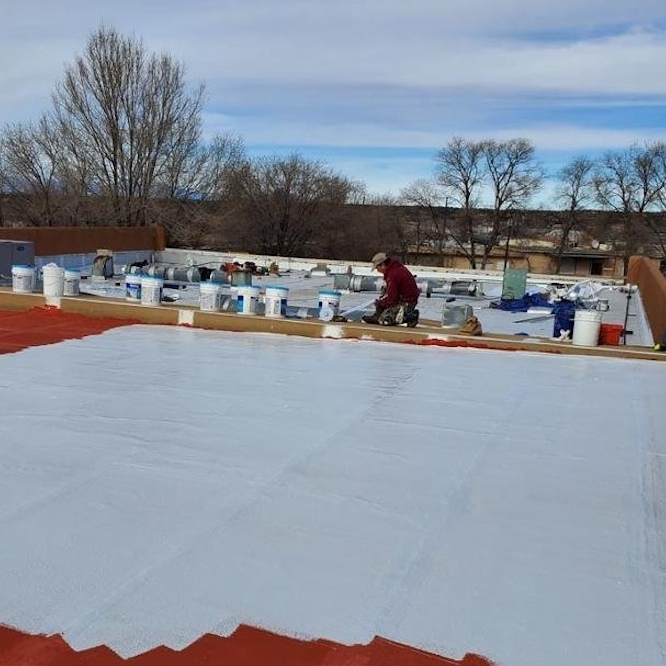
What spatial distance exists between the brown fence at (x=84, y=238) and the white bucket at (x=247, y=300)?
12.2m

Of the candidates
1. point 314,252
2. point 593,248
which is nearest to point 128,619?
point 314,252

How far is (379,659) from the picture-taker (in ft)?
7.88

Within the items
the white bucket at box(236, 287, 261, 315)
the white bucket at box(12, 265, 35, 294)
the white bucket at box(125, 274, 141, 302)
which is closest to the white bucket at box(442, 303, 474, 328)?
the white bucket at box(236, 287, 261, 315)

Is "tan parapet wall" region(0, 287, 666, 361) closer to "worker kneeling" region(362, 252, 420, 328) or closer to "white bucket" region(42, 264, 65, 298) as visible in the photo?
"white bucket" region(42, 264, 65, 298)

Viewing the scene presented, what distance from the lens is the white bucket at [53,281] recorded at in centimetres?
1065

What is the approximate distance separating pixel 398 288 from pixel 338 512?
20.3 feet

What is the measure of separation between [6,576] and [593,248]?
69815 mm

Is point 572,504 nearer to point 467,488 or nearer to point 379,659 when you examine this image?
point 467,488

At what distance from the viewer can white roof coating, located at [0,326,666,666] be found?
262cm

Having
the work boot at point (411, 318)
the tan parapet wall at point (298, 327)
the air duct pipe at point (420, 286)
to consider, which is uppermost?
the work boot at point (411, 318)

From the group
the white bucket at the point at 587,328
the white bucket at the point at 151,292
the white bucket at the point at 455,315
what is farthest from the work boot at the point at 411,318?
the white bucket at the point at 151,292

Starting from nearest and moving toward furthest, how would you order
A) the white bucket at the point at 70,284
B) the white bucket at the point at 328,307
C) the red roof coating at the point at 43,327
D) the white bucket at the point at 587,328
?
the red roof coating at the point at 43,327 < the white bucket at the point at 587,328 < the white bucket at the point at 328,307 < the white bucket at the point at 70,284

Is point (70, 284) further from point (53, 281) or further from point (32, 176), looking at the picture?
point (32, 176)

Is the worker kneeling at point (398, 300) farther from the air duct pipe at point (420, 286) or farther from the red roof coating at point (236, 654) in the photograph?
the air duct pipe at point (420, 286)
